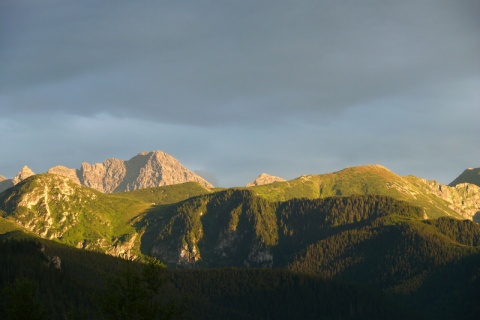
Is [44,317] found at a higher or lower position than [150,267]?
lower

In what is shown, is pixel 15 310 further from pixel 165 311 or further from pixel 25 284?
pixel 165 311

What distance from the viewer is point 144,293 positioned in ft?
282

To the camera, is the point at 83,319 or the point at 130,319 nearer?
the point at 130,319

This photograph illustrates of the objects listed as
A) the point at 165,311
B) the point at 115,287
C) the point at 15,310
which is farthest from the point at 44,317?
the point at 165,311

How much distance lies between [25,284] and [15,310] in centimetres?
437

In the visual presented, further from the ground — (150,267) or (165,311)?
(150,267)

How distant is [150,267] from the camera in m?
89.4

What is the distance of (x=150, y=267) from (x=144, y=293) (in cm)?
445

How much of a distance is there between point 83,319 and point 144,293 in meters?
11.7

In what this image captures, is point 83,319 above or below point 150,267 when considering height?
below

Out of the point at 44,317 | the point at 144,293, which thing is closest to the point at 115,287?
the point at 144,293

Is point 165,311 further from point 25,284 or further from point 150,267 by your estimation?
point 25,284

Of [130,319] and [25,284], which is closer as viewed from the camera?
[130,319]

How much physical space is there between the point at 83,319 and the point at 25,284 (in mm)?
9374
